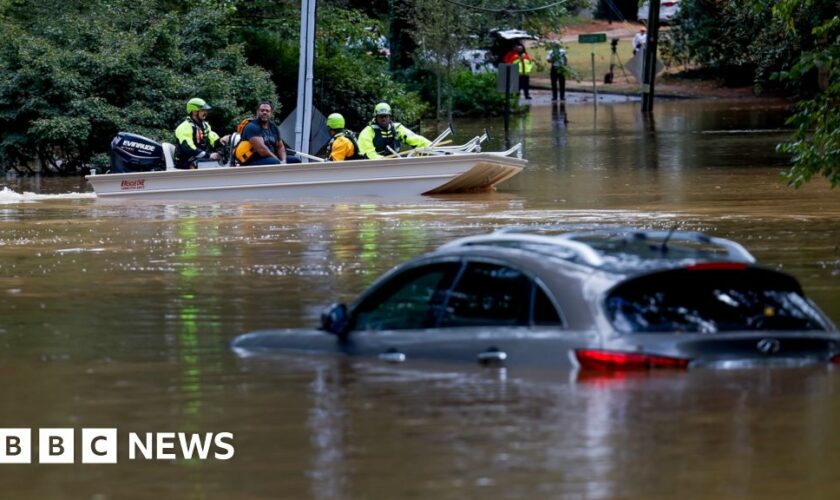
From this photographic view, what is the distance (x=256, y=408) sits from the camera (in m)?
8.88

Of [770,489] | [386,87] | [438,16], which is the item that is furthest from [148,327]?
[438,16]

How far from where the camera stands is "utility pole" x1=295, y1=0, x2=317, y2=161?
27.3 meters

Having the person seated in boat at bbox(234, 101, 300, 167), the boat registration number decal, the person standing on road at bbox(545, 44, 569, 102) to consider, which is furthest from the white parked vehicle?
the boat registration number decal

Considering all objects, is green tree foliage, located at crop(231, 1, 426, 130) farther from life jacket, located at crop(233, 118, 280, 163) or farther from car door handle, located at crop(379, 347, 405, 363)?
car door handle, located at crop(379, 347, 405, 363)

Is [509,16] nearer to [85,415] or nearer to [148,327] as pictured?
[148,327]

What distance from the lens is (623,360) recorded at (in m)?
7.93

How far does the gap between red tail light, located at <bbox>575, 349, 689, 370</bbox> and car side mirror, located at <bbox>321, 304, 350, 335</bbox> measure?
5.85 feet

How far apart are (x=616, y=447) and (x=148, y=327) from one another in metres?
5.51

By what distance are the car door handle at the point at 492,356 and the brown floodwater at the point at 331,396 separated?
111mm

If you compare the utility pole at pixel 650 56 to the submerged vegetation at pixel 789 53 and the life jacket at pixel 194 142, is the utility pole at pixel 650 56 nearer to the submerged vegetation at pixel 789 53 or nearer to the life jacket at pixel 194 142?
the submerged vegetation at pixel 789 53

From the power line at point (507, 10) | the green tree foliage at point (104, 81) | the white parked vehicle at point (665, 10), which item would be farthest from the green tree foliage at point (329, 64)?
the white parked vehicle at point (665, 10)

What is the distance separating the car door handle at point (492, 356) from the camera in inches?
332

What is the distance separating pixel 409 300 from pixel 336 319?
51cm

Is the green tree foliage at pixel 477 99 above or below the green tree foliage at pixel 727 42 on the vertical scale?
below
